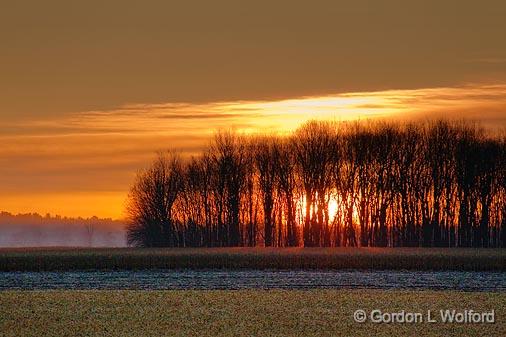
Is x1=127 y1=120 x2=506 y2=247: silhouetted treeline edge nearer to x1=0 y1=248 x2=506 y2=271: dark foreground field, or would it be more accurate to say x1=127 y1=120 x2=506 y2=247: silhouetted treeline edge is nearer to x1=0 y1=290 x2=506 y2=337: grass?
x1=0 y1=248 x2=506 y2=271: dark foreground field

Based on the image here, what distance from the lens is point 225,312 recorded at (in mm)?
37156

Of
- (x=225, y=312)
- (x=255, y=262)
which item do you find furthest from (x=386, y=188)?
(x=225, y=312)

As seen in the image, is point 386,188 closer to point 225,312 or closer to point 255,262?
point 255,262

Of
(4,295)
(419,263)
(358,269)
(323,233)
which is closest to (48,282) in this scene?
(4,295)

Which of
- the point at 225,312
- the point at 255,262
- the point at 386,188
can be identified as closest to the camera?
the point at 225,312

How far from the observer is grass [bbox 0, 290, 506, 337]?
32375mm

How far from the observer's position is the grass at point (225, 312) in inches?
1275

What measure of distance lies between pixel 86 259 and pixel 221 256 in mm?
10805

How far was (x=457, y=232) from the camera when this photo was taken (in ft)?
379

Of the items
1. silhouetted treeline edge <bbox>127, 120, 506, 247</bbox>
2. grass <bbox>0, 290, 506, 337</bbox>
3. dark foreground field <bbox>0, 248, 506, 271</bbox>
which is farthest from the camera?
silhouetted treeline edge <bbox>127, 120, 506, 247</bbox>

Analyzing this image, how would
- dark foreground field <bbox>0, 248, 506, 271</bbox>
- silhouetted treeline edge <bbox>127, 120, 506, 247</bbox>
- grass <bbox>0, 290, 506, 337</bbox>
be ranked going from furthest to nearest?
silhouetted treeline edge <bbox>127, 120, 506, 247</bbox> → dark foreground field <bbox>0, 248, 506, 271</bbox> → grass <bbox>0, 290, 506, 337</bbox>

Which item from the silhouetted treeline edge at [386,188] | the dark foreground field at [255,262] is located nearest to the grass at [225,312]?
the dark foreground field at [255,262]

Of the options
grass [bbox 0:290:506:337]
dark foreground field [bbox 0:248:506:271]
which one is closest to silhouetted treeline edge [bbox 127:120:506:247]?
dark foreground field [bbox 0:248:506:271]

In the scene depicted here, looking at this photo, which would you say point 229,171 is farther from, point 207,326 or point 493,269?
point 207,326
